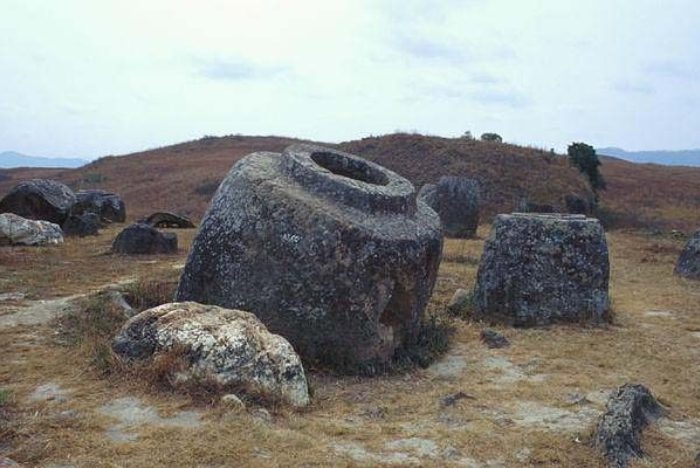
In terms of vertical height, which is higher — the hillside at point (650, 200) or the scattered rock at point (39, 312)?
the hillside at point (650, 200)

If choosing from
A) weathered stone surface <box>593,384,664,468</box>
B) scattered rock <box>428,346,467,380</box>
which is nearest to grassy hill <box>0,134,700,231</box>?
scattered rock <box>428,346,467,380</box>

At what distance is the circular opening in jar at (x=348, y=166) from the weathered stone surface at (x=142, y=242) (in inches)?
262

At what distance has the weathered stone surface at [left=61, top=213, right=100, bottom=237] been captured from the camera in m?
17.9

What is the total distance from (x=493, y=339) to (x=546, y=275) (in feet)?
5.79

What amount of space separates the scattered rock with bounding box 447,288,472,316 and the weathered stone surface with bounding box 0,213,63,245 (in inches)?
389

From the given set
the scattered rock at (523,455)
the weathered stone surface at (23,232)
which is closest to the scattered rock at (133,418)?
the scattered rock at (523,455)

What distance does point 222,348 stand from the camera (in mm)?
5855

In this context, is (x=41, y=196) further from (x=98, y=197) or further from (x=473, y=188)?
(x=473, y=188)

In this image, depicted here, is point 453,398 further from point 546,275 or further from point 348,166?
→ point 348,166

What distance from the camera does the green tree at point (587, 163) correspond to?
35.2 meters

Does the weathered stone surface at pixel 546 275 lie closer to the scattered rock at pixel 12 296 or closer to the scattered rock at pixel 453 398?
the scattered rock at pixel 453 398

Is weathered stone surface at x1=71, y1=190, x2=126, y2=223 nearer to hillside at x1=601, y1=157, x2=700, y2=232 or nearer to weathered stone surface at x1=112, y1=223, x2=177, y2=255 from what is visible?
weathered stone surface at x1=112, y1=223, x2=177, y2=255

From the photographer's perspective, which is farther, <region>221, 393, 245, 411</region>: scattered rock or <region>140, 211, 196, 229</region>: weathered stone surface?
<region>140, 211, 196, 229</region>: weathered stone surface

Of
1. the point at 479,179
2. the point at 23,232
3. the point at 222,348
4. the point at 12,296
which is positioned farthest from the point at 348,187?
the point at 479,179
